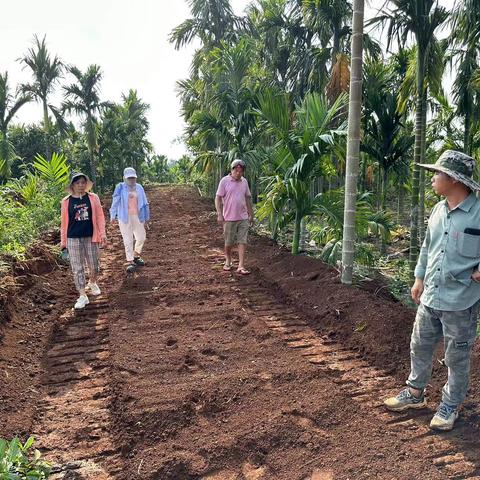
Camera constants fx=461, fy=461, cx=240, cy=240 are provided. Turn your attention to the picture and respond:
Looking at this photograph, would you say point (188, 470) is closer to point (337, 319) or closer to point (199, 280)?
point (337, 319)

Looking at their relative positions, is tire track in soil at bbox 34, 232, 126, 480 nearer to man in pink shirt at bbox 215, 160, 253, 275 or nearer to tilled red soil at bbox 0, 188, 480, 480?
tilled red soil at bbox 0, 188, 480, 480

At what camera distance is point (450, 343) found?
2861mm

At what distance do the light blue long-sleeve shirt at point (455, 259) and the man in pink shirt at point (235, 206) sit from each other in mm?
3952

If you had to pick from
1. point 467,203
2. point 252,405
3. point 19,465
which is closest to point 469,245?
point 467,203

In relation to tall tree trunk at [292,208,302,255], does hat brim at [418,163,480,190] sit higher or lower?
higher

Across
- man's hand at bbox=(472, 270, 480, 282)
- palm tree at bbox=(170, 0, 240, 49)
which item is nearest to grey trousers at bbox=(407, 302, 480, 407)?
man's hand at bbox=(472, 270, 480, 282)

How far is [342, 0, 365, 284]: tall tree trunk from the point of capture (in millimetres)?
5289

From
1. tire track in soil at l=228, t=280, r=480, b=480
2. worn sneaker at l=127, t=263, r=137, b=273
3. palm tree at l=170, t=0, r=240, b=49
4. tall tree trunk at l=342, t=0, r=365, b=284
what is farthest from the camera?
palm tree at l=170, t=0, r=240, b=49

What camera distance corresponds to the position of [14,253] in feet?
19.0

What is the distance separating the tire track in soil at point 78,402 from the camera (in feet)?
9.17

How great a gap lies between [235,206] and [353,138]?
2.01m

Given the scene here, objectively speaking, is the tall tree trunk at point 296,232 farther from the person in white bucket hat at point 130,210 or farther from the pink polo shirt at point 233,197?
the person in white bucket hat at point 130,210

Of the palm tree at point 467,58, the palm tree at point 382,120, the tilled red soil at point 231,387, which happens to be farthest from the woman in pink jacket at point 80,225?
the palm tree at point 382,120

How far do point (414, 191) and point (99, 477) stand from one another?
5.93 metres
